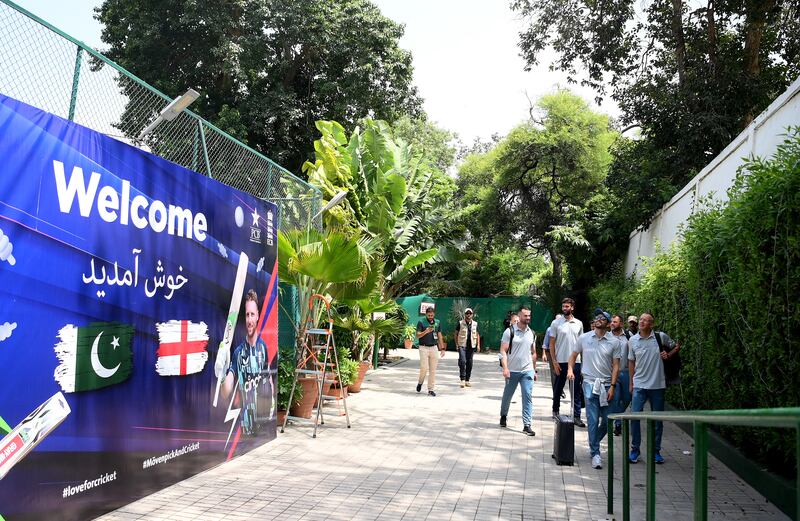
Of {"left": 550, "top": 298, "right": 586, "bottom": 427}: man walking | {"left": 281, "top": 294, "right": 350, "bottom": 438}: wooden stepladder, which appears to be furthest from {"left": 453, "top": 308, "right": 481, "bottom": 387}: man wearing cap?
{"left": 281, "top": 294, "right": 350, "bottom": 438}: wooden stepladder

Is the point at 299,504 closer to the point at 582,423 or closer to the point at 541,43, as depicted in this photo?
the point at 582,423

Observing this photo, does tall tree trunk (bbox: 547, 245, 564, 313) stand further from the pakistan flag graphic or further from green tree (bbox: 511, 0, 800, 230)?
the pakistan flag graphic

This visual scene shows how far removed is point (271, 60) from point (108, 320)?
2274 cm

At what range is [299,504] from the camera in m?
6.43

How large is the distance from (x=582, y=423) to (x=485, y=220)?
72.2ft

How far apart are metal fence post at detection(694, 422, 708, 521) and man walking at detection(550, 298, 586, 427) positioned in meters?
8.52

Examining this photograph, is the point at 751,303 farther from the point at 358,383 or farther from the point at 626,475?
the point at 358,383

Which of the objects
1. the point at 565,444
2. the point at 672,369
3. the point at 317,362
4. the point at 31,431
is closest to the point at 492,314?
the point at 317,362

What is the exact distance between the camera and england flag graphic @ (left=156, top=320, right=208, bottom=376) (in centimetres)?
675

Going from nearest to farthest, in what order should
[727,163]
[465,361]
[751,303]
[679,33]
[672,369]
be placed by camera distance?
[751,303] < [672,369] < [727,163] < [465,361] < [679,33]

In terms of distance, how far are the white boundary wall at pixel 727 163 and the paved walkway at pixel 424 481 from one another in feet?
12.9

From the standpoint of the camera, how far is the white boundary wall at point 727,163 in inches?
354

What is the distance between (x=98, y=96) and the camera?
19.5ft

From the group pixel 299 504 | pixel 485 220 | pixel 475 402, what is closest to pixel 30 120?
pixel 299 504
